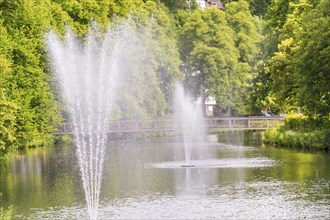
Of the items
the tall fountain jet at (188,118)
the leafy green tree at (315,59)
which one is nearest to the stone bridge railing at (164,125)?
the tall fountain jet at (188,118)

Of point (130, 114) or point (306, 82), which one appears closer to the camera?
point (306, 82)

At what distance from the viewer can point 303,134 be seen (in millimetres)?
61562

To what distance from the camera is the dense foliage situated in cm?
5012

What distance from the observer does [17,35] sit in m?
50.7

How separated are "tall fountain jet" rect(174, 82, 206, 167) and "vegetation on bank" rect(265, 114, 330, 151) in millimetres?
8656

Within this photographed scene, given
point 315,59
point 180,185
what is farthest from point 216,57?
point 180,185

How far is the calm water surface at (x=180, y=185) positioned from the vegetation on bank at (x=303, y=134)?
5.96 ft

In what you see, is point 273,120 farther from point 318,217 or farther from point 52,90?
point 318,217

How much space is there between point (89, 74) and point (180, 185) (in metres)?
28.4

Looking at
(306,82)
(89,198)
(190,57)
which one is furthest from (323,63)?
(190,57)

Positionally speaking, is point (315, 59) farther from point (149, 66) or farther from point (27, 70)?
point (149, 66)

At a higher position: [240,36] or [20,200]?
[240,36]

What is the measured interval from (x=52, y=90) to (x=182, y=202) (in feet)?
83.4

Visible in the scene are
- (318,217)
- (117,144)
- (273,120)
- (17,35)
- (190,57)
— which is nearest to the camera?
(318,217)
